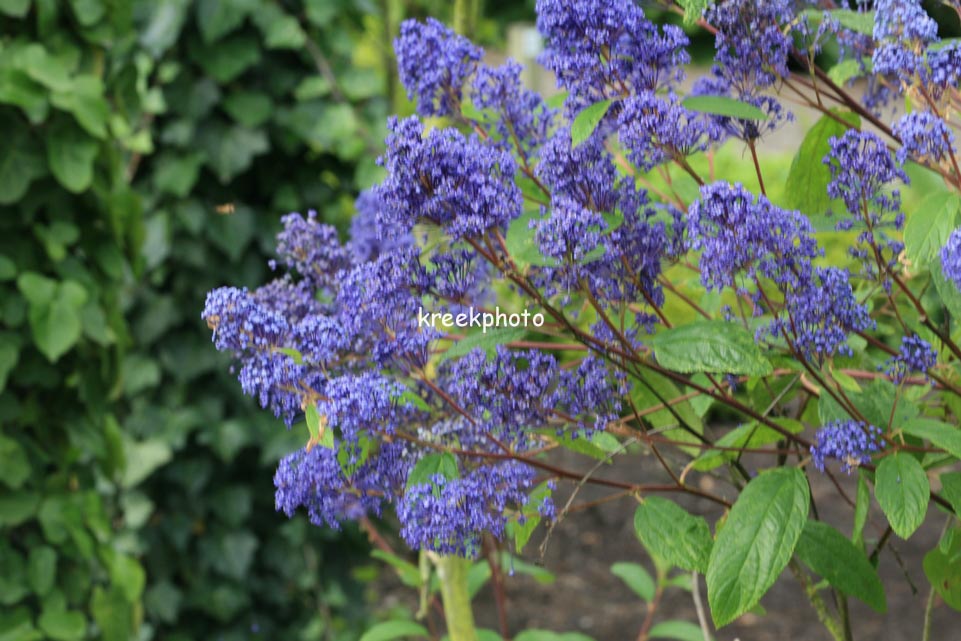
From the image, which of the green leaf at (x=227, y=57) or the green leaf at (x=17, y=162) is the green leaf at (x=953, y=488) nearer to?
the green leaf at (x=17, y=162)

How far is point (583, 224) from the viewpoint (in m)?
1.04

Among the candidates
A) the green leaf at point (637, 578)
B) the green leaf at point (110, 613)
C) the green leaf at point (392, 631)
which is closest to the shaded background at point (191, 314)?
the green leaf at point (110, 613)

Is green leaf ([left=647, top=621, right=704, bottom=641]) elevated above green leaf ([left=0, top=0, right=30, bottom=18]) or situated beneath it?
situated beneath

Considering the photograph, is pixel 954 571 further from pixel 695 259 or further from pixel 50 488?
pixel 50 488

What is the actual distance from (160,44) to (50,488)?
5.11ft

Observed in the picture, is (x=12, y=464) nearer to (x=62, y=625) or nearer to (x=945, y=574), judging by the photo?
(x=62, y=625)

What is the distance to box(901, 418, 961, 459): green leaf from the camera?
1.05m

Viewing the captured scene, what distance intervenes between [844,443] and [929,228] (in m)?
0.22

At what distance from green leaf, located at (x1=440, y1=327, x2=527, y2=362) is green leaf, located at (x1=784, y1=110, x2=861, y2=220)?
428mm

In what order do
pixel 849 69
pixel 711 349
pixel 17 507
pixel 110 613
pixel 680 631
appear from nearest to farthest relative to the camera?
pixel 711 349, pixel 849 69, pixel 680 631, pixel 17 507, pixel 110 613

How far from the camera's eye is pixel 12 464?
104 inches

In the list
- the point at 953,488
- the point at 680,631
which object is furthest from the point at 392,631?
the point at 953,488

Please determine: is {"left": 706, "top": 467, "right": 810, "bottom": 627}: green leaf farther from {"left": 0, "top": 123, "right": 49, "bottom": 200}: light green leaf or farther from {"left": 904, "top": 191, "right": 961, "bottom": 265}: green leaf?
{"left": 0, "top": 123, "right": 49, "bottom": 200}: light green leaf

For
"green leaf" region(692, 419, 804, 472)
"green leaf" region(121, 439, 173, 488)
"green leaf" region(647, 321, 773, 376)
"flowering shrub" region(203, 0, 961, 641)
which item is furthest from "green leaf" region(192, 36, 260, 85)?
"green leaf" region(647, 321, 773, 376)
